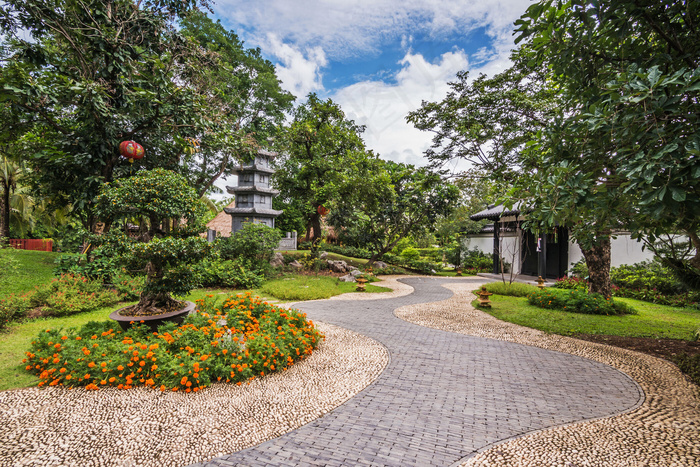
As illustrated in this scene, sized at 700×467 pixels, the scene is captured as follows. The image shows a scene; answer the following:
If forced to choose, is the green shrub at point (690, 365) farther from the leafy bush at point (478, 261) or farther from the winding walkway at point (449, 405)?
the leafy bush at point (478, 261)

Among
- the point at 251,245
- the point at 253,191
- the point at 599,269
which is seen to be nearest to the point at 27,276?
the point at 251,245

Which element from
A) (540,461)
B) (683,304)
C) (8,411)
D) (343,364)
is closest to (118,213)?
(8,411)

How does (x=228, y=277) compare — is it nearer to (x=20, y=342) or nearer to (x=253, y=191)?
(x=20, y=342)

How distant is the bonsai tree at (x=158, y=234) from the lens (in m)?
4.76

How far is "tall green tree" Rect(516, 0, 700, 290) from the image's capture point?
214 cm

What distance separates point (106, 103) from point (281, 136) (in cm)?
932

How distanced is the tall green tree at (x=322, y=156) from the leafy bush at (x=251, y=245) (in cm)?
341

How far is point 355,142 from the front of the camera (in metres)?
16.2

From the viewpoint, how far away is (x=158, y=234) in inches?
214

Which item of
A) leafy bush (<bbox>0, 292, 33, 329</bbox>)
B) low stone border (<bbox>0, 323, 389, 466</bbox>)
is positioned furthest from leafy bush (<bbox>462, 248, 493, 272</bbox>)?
leafy bush (<bbox>0, 292, 33, 329</bbox>)

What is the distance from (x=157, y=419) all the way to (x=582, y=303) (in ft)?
30.5

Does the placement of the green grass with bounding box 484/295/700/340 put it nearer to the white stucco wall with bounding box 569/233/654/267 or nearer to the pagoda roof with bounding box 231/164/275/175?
the white stucco wall with bounding box 569/233/654/267

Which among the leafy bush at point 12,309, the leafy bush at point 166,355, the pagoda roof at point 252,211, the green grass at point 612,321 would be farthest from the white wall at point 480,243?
Answer: the leafy bush at point 12,309

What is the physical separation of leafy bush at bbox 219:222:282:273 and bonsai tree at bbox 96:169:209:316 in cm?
667
